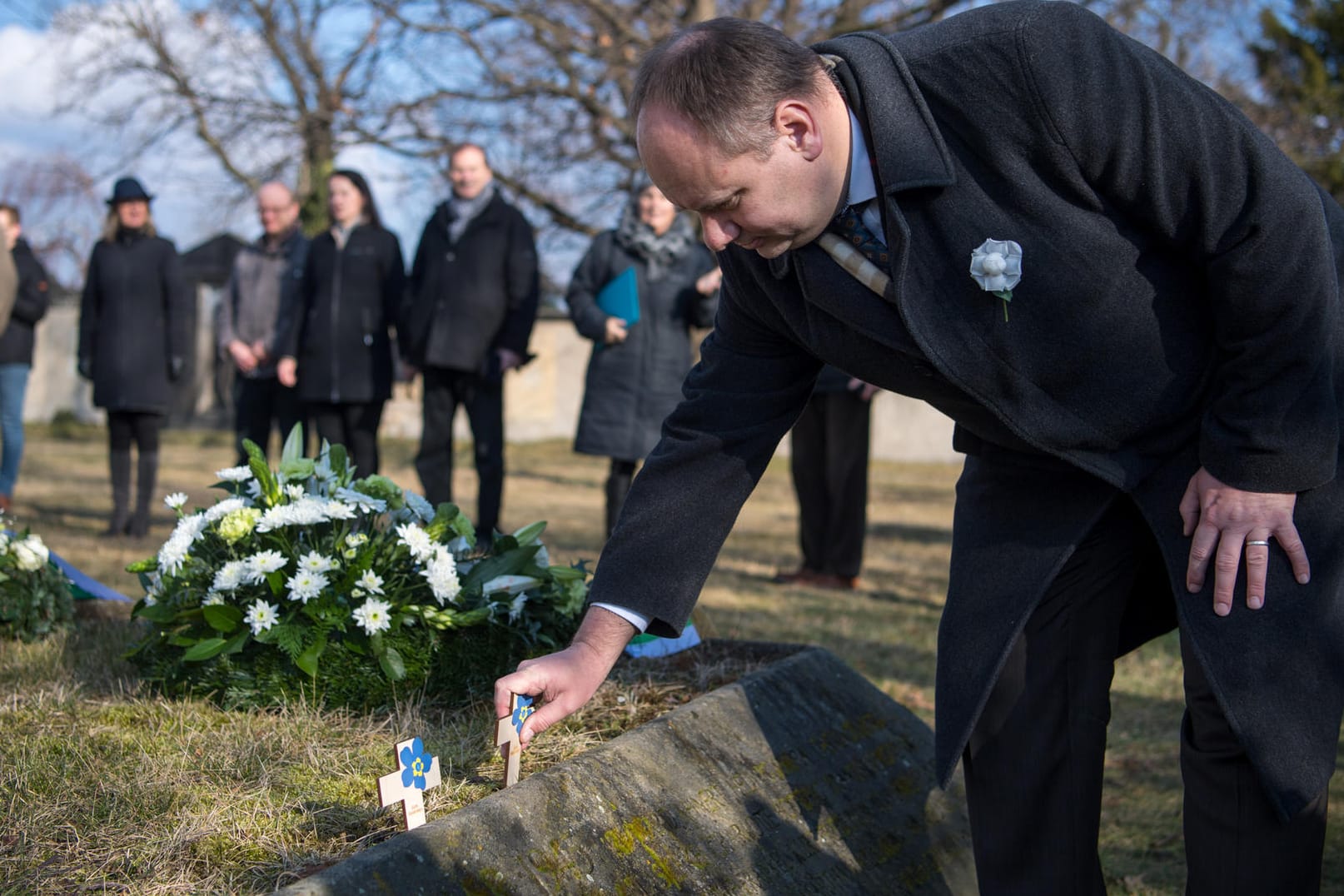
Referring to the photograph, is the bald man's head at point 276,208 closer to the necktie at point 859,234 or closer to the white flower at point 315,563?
the white flower at point 315,563

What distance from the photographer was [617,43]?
12344 mm

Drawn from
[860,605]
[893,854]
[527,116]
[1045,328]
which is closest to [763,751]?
[893,854]

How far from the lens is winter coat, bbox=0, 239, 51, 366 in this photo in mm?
7883

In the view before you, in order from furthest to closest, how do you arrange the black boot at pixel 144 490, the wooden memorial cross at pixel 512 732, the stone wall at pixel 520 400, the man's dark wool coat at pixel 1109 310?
the stone wall at pixel 520 400
the black boot at pixel 144 490
the wooden memorial cross at pixel 512 732
the man's dark wool coat at pixel 1109 310

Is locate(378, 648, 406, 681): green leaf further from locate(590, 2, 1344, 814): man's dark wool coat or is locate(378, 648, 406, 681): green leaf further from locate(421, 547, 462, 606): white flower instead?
locate(590, 2, 1344, 814): man's dark wool coat

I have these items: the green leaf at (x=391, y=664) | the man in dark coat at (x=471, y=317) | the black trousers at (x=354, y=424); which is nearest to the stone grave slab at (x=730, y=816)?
the green leaf at (x=391, y=664)

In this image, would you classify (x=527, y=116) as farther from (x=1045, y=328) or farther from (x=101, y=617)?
(x=1045, y=328)

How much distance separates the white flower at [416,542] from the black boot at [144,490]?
486 cm

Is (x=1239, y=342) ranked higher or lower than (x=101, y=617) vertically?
higher

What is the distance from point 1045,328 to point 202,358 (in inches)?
898

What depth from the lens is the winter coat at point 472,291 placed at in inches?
259

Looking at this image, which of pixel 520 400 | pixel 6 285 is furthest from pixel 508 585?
pixel 520 400

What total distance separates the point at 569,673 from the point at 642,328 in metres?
4.68

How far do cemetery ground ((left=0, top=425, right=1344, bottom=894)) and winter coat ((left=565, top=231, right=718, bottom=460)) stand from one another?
1247 mm
